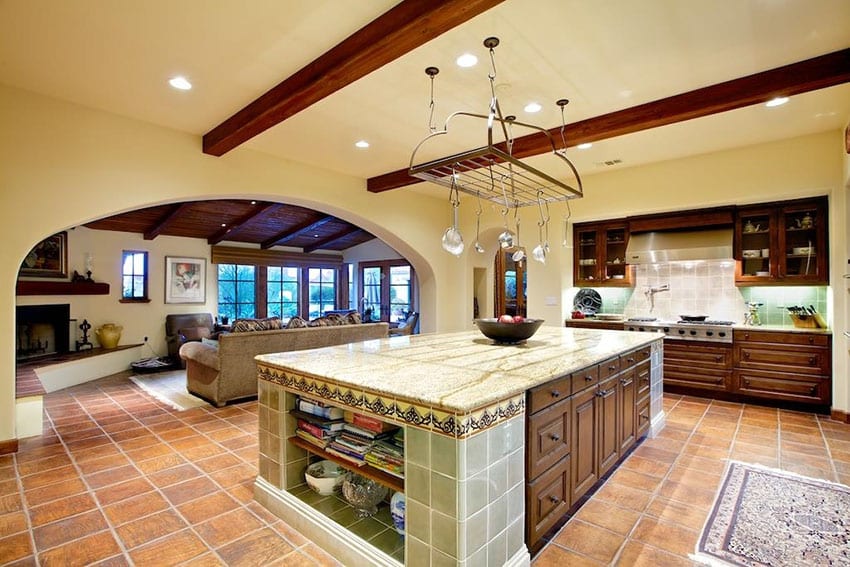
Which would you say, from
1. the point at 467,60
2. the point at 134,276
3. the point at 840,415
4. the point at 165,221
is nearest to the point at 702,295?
the point at 840,415

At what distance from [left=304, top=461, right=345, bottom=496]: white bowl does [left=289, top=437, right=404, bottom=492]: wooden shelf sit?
141 millimetres

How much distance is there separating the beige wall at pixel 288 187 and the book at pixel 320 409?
2659 millimetres

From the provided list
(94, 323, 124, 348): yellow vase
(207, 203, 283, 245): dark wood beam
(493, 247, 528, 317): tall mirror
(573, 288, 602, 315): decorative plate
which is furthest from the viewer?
→ (493, 247, 528, 317): tall mirror

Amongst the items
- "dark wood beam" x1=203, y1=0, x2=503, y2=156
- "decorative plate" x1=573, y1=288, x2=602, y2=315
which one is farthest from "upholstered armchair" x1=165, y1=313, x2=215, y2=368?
"decorative plate" x1=573, y1=288, x2=602, y2=315

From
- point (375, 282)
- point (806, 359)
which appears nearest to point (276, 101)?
point (806, 359)

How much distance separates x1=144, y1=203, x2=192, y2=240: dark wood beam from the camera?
6.58 meters

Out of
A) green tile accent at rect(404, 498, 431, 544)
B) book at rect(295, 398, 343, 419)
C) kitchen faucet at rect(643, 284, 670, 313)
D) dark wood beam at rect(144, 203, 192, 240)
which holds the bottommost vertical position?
green tile accent at rect(404, 498, 431, 544)

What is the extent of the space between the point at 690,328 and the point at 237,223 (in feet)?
24.5

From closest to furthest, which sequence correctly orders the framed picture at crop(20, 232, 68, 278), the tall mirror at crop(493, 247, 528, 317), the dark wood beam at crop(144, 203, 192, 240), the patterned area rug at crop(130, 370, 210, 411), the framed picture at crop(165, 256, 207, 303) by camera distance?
the patterned area rug at crop(130, 370, 210, 411) → the framed picture at crop(20, 232, 68, 278) → the dark wood beam at crop(144, 203, 192, 240) → the framed picture at crop(165, 256, 207, 303) → the tall mirror at crop(493, 247, 528, 317)

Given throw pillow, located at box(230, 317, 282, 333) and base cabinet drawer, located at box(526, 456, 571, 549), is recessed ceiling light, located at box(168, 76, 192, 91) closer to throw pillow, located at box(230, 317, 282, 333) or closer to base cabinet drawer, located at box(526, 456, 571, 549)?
throw pillow, located at box(230, 317, 282, 333)

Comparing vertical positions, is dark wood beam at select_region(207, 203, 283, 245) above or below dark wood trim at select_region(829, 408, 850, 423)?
above

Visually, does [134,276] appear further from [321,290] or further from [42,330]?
[321,290]

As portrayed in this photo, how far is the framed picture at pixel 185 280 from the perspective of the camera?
7988 mm

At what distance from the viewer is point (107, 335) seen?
686cm
